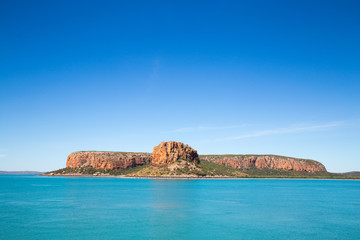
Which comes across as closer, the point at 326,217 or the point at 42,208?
the point at 326,217

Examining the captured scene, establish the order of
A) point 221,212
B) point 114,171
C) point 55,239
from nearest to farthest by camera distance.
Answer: point 55,239 → point 221,212 → point 114,171

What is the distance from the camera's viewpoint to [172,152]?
16550cm

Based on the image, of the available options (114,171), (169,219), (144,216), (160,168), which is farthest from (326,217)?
(114,171)

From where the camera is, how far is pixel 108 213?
39969 mm

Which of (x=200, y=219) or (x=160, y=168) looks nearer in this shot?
(x=200, y=219)

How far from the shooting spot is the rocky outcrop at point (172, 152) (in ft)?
535

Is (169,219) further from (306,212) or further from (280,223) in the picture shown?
(306,212)

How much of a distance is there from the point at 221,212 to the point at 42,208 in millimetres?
26309

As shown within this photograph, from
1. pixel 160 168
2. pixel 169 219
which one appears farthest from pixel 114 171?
pixel 169 219

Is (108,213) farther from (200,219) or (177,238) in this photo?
(177,238)

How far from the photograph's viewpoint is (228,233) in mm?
29500

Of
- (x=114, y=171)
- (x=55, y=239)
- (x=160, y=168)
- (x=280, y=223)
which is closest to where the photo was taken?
(x=55, y=239)

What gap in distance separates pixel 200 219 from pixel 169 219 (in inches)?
150

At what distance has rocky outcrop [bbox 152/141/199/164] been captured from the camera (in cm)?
16312
